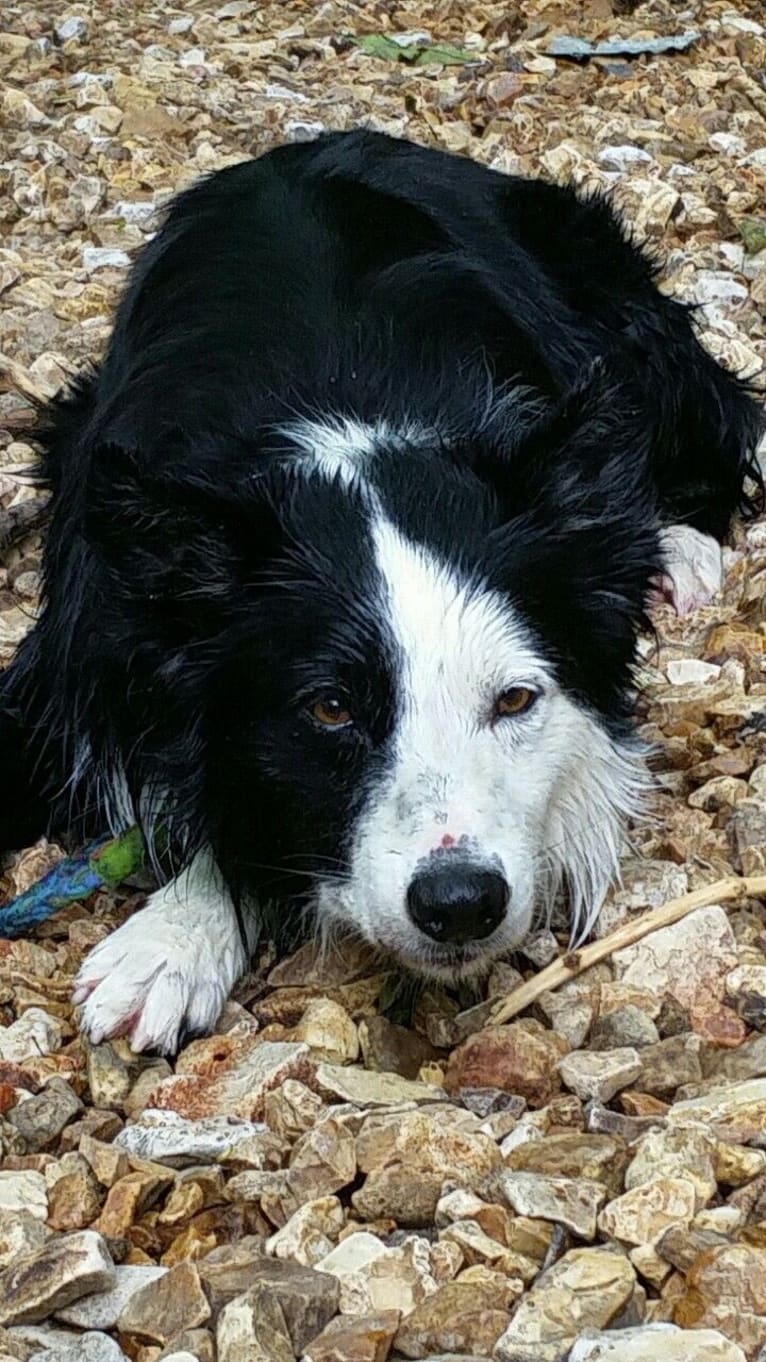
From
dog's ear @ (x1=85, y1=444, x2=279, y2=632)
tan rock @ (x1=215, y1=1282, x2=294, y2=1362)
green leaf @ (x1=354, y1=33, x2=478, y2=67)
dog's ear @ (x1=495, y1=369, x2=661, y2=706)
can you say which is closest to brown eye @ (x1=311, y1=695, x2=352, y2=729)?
dog's ear @ (x1=85, y1=444, x2=279, y2=632)

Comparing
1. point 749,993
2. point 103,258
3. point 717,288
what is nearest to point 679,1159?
point 749,993

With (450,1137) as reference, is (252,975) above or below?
below

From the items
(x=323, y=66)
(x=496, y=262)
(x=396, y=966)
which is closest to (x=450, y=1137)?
(x=396, y=966)

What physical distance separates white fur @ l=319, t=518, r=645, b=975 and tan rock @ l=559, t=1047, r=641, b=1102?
0.24 metres

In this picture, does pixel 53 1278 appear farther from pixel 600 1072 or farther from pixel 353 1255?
pixel 600 1072

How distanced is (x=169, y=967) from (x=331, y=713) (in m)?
0.55

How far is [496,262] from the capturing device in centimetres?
411

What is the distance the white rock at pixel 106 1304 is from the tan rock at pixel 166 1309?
22 millimetres

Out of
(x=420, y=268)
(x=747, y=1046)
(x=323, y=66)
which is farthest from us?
(x=323, y=66)

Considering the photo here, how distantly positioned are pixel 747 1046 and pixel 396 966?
681 millimetres

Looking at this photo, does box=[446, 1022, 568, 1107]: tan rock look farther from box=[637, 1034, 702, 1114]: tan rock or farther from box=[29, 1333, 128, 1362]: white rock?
box=[29, 1333, 128, 1362]: white rock

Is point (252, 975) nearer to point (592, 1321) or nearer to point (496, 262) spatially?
point (592, 1321)

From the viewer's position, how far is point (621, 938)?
3.04 m

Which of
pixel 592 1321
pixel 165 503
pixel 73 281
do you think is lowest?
pixel 73 281
